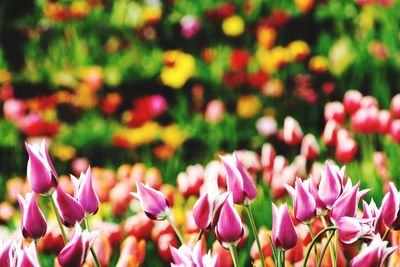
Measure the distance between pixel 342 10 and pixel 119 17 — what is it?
1339mm

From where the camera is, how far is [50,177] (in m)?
1.12

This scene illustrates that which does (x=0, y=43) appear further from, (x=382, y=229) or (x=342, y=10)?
(x=382, y=229)

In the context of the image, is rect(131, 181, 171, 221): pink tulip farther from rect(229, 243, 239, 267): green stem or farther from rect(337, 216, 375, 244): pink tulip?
rect(337, 216, 375, 244): pink tulip

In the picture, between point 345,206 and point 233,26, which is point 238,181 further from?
point 233,26

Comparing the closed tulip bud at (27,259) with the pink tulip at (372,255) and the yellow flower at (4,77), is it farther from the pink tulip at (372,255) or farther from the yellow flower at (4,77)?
the yellow flower at (4,77)

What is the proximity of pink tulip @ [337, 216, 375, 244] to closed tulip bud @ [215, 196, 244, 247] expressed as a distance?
135 millimetres

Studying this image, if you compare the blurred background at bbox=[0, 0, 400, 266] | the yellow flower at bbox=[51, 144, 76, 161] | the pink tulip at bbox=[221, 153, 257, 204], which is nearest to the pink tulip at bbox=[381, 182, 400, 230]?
the pink tulip at bbox=[221, 153, 257, 204]

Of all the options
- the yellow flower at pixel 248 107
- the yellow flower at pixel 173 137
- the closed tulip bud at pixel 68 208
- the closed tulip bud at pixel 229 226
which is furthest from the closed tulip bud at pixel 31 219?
the yellow flower at pixel 248 107

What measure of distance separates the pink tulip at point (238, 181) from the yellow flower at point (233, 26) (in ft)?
9.88

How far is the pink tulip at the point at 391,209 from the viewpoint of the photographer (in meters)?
1.06

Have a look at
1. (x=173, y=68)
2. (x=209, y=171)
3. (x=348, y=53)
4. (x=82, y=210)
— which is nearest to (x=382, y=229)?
(x=82, y=210)

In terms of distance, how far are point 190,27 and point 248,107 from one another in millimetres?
928

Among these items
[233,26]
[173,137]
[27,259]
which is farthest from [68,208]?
[233,26]

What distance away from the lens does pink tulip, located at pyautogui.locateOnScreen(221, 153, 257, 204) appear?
3.58ft
